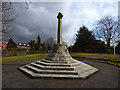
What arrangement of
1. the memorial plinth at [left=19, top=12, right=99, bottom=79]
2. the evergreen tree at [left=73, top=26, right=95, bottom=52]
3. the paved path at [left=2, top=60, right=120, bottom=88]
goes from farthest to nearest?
1. the evergreen tree at [left=73, top=26, right=95, bottom=52]
2. the memorial plinth at [left=19, top=12, right=99, bottom=79]
3. the paved path at [left=2, top=60, right=120, bottom=88]

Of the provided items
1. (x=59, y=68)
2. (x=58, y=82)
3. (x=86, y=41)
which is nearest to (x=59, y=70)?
(x=59, y=68)

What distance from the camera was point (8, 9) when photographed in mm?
8031

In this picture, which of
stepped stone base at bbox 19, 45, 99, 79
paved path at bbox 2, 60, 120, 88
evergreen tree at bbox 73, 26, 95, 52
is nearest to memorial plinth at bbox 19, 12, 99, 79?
stepped stone base at bbox 19, 45, 99, 79

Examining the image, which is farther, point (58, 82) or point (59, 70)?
point (59, 70)

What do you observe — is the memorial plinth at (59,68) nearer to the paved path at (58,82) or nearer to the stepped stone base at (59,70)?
the stepped stone base at (59,70)

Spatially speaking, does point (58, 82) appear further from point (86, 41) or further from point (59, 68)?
point (86, 41)

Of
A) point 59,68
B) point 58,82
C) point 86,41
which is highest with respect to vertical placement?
point 86,41

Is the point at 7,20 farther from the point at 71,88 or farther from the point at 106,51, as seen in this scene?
the point at 106,51

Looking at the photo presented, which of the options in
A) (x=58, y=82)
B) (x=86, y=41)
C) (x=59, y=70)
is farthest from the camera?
(x=86, y=41)

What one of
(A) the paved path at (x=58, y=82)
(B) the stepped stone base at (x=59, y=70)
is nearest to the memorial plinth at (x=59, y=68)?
(B) the stepped stone base at (x=59, y=70)

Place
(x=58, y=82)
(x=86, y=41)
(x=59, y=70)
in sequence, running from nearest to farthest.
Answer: (x=58, y=82)
(x=59, y=70)
(x=86, y=41)

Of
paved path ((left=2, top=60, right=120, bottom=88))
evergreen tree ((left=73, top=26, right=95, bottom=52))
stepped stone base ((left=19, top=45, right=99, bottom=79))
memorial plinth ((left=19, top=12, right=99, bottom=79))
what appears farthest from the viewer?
evergreen tree ((left=73, top=26, right=95, bottom=52))

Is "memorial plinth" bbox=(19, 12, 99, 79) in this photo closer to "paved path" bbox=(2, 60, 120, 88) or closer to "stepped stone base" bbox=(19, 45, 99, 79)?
"stepped stone base" bbox=(19, 45, 99, 79)

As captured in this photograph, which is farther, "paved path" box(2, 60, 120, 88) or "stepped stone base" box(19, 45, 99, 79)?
"stepped stone base" box(19, 45, 99, 79)
